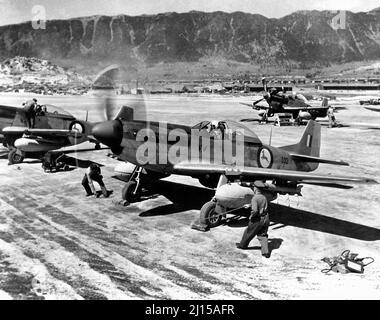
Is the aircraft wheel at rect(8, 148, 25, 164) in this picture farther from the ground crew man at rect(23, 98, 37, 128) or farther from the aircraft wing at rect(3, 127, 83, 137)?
the ground crew man at rect(23, 98, 37, 128)

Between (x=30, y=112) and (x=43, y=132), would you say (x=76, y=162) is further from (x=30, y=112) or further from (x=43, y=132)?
(x=30, y=112)

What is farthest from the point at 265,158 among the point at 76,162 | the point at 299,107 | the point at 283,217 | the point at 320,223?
the point at 299,107

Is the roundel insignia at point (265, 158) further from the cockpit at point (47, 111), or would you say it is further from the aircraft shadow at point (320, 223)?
the cockpit at point (47, 111)

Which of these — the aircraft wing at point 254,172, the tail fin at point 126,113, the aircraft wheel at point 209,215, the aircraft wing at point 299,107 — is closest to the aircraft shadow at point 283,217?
the aircraft wheel at point 209,215

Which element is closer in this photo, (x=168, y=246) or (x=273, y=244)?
(x=168, y=246)
